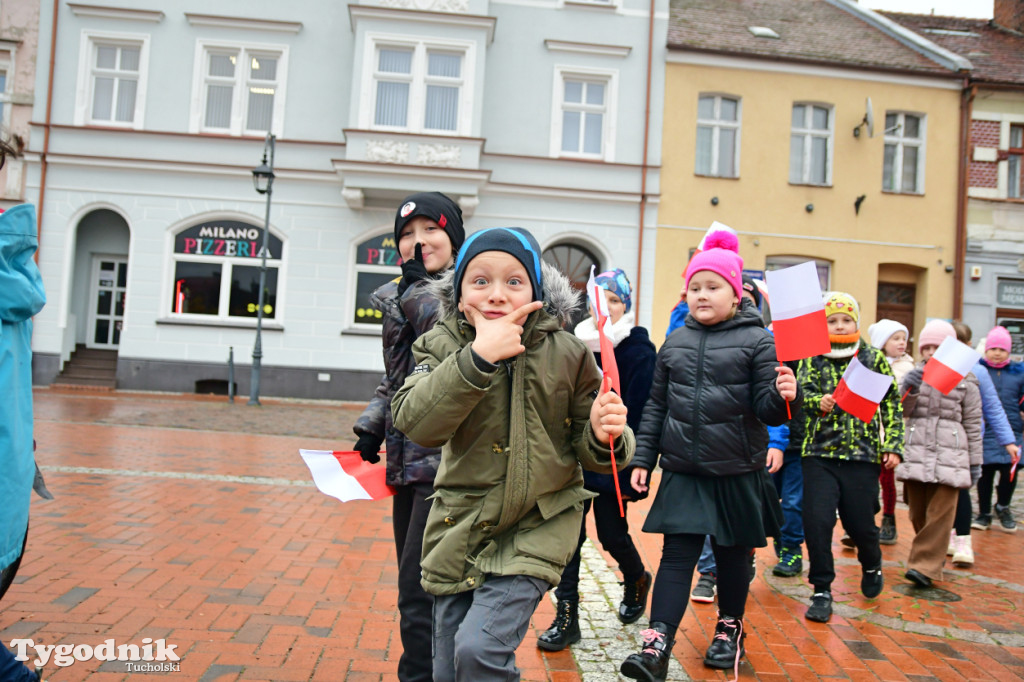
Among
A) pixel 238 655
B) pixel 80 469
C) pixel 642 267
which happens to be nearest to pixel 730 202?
pixel 642 267

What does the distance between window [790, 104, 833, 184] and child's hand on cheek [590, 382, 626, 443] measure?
15.9 metres

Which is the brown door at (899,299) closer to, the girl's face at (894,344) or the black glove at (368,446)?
the girl's face at (894,344)

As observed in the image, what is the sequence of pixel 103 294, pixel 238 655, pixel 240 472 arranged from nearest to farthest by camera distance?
pixel 238 655
pixel 240 472
pixel 103 294

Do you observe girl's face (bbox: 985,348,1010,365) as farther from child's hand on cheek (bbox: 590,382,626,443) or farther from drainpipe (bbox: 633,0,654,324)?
drainpipe (bbox: 633,0,654,324)

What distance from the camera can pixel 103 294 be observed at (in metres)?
16.7

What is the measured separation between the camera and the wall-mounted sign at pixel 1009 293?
1639 cm

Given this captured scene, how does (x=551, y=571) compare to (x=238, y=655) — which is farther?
(x=238, y=655)

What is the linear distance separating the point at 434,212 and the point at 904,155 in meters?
17.2

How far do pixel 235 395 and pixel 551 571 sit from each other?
14600 millimetres

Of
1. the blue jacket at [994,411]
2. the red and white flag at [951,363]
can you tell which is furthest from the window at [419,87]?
the red and white flag at [951,363]

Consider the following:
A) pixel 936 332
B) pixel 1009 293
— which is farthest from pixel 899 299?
pixel 936 332

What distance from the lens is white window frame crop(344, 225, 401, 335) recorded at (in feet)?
50.9

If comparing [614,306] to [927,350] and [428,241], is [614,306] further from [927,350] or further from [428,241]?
[927,350]

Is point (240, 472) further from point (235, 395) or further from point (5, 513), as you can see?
point (235, 395)
